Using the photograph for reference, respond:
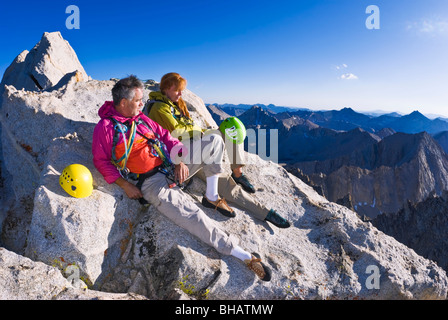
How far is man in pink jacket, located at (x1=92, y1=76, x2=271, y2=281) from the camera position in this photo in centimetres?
506

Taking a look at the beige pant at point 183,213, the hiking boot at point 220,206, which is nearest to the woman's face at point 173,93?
the beige pant at point 183,213

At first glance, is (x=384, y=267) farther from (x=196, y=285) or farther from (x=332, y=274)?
(x=196, y=285)

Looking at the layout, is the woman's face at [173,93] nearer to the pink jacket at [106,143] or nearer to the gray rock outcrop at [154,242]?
the pink jacket at [106,143]

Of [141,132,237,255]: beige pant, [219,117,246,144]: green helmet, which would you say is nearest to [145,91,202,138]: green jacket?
[219,117,246,144]: green helmet

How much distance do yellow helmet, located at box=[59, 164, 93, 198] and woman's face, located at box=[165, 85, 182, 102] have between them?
2642mm

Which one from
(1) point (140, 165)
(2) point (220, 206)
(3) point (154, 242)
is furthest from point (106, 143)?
(2) point (220, 206)

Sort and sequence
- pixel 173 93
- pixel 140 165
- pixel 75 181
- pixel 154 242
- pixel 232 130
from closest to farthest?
pixel 75 181
pixel 140 165
pixel 154 242
pixel 173 93
pixel 232 130

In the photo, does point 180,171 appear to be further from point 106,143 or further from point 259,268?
point 259,268

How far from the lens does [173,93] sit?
622cm

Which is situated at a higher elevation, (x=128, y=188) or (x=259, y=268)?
(x=128, y=188)

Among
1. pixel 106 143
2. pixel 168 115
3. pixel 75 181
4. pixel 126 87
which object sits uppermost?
pixel 126 87

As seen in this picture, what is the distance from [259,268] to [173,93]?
4.49m

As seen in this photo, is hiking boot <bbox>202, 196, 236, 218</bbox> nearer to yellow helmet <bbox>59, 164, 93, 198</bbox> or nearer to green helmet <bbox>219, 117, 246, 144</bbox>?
green helmet <bbox>219, 117, 246, 144</bbox>

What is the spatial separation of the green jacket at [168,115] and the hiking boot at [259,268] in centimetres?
322
